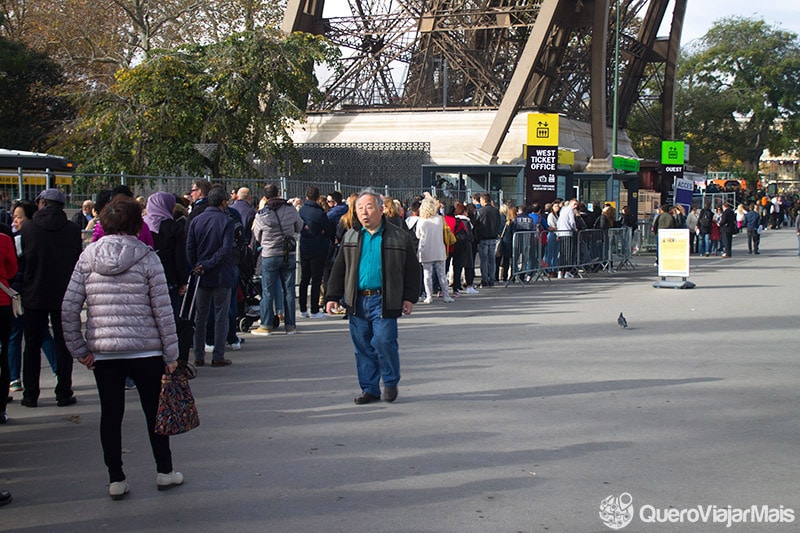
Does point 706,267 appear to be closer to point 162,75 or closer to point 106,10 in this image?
point 162,75

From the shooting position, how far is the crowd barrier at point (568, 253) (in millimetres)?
20609

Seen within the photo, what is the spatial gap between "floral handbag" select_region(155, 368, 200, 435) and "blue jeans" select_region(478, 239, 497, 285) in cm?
1402

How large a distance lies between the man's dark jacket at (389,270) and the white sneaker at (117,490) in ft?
9.71

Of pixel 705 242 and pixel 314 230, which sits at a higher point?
pixel 314 230

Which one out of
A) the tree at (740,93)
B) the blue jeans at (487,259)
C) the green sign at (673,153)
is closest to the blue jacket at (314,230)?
the blue jeans at (487,259)

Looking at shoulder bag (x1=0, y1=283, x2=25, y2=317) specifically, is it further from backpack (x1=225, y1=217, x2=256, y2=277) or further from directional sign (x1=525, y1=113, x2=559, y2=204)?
directional sign (x1=525, y1=113, x2=559, y2=204)

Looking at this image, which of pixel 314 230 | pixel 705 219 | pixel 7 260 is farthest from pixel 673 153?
pixel 7 260

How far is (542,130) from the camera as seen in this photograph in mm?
25656

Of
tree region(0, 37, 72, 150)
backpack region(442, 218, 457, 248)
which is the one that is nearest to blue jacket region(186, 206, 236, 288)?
backpack region(442, 218, 457, 248)

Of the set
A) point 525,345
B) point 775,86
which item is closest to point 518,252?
point 525,345

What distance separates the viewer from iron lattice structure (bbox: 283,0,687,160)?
3653cm

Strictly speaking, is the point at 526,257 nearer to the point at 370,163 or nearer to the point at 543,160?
the point at 543,160

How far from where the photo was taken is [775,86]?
76438 millimetres

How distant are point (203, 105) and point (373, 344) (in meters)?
19.1
